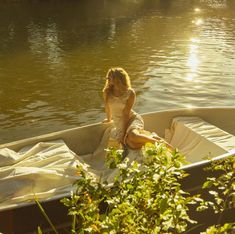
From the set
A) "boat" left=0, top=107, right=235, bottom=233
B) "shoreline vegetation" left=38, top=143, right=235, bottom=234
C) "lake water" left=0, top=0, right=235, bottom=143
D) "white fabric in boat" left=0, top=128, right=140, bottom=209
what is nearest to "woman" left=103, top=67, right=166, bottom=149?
"white fabric in boat" left=0, top=128, right=140, bottom=209

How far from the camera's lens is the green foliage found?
2064mm

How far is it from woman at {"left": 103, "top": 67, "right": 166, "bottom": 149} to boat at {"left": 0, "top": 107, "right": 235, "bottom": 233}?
41 cm

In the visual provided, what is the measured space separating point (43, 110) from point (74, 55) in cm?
526

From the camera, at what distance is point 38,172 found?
484cm

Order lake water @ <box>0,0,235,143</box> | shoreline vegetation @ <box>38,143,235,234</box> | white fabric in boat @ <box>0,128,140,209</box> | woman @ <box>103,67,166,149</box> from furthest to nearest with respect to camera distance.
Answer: lake water @ <box>0,0,235,143</box> → woman @ <box>103,67,166,149</box> → white fabric in boat @ <box>0,128,140,209</box> → shoreline vegetation @ <box>38,143,235,234</box>

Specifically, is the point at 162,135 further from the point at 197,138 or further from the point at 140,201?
the point at 140,201

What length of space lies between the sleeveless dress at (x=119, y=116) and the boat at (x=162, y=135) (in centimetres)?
36

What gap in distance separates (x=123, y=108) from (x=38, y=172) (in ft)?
5.76

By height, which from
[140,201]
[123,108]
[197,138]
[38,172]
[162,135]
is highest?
[140,201]

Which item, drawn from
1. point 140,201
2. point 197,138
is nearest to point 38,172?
point 197,138

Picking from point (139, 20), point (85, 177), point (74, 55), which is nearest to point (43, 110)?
point (74, 55)

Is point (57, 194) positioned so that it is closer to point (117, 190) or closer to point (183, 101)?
point (117, 190)

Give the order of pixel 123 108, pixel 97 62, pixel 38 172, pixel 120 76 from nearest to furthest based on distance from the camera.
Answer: pixel 38 172 < pixel 120 76 < pixel 123 108 < pixel 97 62

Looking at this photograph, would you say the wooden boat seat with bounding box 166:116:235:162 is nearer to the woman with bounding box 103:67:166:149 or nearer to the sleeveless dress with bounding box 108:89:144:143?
the woman with bounding box 103:67:166:149
